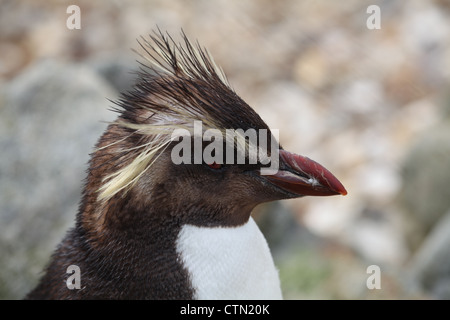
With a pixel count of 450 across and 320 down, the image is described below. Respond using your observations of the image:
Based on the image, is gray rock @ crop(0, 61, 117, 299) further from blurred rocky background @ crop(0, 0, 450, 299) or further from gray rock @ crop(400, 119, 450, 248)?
gray rock @ crop(400, 119, 450, 248)

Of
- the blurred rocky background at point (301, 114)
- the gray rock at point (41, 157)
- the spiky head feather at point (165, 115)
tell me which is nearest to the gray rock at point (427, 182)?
the blurred rocky background at point (301, 114)

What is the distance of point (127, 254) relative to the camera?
2.18m

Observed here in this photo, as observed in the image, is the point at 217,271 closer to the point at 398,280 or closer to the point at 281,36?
the point at 398,280

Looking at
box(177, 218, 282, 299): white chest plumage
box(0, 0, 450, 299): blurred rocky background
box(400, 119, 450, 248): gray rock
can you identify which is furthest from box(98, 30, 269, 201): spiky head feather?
box(400, 119, 450, 248): gray rock

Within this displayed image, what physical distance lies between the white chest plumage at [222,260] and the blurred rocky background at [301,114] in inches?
73.4

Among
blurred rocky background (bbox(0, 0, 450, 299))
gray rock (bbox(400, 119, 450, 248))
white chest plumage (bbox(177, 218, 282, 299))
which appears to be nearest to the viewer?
white chest plumage (bbox(177, 218, 282, 299))

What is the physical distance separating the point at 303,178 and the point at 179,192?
0.40 m

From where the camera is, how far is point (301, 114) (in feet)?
22.9

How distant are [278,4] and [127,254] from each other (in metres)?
5.96

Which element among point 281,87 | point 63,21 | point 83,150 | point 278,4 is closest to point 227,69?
point 281,87

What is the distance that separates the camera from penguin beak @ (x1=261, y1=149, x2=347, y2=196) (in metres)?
2.13

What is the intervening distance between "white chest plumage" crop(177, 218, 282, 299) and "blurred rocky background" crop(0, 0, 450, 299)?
6.12ft

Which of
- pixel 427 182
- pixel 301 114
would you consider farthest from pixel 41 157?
pixel 301 114

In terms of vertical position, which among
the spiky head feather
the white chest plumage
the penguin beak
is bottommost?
the white chest plumage
